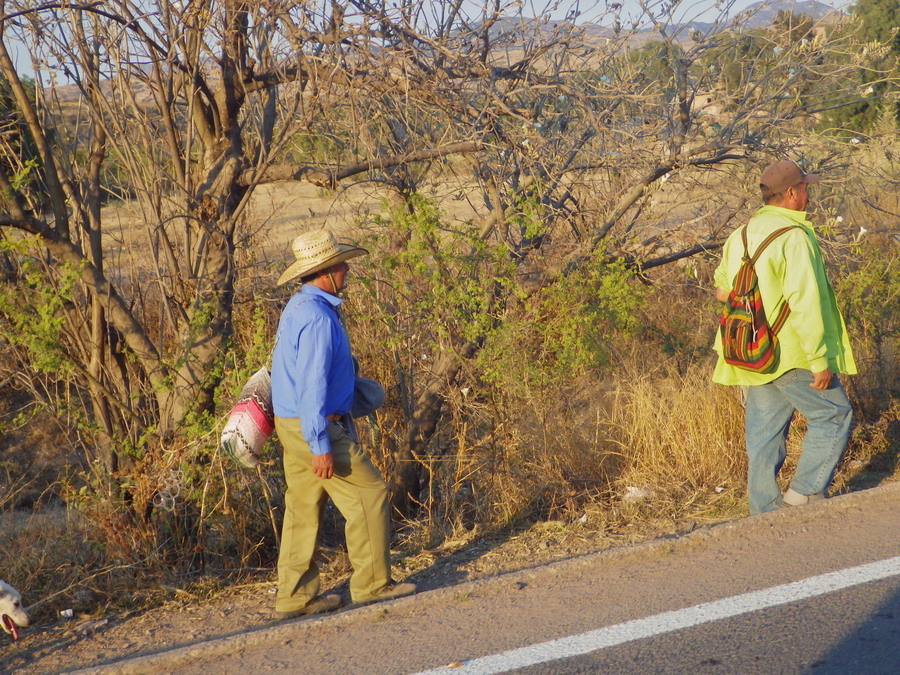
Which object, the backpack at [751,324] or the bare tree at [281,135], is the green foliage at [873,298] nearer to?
the bare tree at [281,135]

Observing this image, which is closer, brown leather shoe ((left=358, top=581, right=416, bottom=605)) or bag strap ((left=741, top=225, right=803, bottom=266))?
brown leather shoe ((left=358, top=581, right=416, bottom=605))

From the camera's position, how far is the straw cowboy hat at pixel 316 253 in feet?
13.2

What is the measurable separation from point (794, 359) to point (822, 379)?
0.17 meters

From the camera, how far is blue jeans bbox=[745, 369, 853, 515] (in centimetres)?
451

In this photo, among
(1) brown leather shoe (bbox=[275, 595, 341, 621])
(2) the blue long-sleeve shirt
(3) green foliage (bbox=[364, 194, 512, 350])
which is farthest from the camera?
(3) green foliage (bbox=[364, 194, 512, 350])

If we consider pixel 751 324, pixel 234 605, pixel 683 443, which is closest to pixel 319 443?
pixel 234 605

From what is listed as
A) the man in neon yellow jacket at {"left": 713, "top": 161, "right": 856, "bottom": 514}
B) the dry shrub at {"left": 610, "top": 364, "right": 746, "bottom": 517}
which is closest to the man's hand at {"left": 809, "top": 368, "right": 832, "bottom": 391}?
the man in neon yellow jacket at {"left": 713, "top": 161, "right": 856, "bottom": 514}

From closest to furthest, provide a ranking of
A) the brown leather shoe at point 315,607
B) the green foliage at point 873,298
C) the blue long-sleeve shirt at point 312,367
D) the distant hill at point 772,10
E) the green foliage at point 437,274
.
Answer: the blue long-sleeve shirt at point 312,367
the brown leather shoe at point 315,607
the green foliage at point 437,274
the distant hill at point 772,10
the green foliage at point 873,298

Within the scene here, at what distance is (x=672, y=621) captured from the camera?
3.59 m

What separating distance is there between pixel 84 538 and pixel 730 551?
144 inches

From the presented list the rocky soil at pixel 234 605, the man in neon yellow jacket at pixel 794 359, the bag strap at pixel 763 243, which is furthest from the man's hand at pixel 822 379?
the rocky soil at pixel 234 605

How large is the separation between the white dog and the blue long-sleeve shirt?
1.61 m

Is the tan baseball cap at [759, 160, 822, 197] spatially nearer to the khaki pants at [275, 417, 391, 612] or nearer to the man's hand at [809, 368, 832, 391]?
the man's hand at [809, 368, 832, 391]

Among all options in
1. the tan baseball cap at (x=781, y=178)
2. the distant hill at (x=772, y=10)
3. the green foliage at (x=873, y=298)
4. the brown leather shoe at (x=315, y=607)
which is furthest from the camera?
the green foliage at (x=873, y=298)
